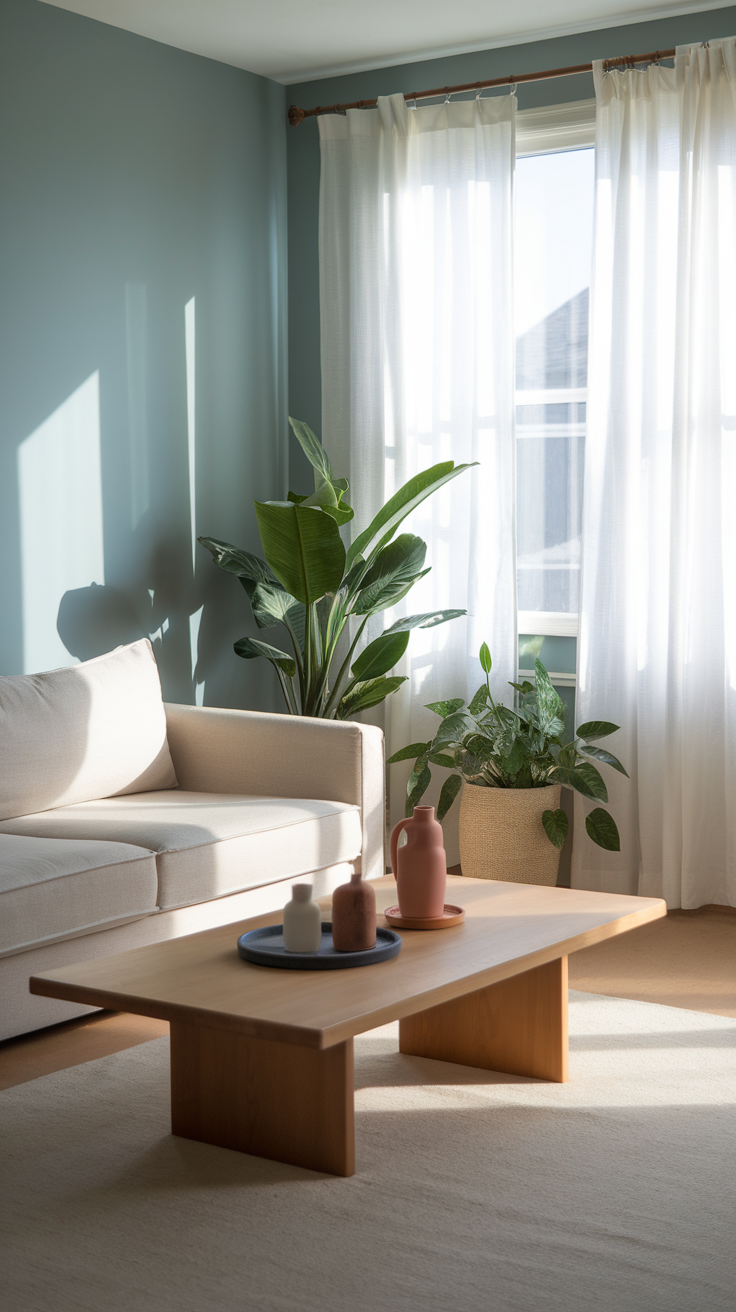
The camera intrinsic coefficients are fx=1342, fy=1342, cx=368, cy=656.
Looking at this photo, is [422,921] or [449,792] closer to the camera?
[422,921]

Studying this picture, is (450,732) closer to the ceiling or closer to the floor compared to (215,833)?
closer to the ceiling

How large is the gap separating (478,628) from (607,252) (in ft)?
4.35

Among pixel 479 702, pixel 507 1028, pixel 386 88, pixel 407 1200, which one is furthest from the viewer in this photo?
pixel 386 88

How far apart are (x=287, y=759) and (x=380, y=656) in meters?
0.64

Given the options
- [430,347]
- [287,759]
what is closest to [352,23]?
[430,347]

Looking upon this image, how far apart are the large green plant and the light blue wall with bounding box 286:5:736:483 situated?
64cm

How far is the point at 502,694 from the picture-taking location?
4.69m

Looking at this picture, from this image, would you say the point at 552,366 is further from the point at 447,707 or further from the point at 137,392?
the point at 137,392

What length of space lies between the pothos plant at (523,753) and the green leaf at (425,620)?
6.6 inches

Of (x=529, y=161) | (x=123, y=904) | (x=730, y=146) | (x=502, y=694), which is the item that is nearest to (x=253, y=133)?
(x=529, y=161)

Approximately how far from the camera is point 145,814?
12.0 feet

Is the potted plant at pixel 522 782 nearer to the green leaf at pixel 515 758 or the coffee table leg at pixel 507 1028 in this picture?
the green leaf at pixel 515 758

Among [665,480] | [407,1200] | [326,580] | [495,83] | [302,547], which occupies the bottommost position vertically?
[407,1200]

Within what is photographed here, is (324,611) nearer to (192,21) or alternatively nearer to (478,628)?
(478,628)
